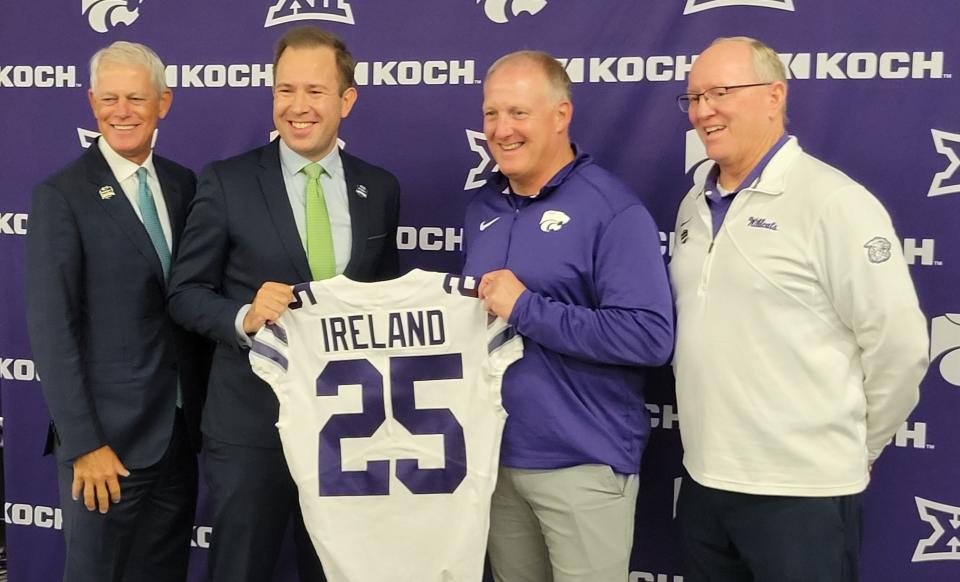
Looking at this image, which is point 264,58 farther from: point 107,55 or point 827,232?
Answer: point 827,232

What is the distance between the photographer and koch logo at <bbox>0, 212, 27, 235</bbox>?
9.52 ft

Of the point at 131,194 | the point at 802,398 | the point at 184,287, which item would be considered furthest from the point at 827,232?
the point at 131,194

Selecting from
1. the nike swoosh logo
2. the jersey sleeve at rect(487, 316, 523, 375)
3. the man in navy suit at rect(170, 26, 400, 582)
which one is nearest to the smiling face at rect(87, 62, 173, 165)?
the man in navy suit at rect(170, 26, 400, 582)

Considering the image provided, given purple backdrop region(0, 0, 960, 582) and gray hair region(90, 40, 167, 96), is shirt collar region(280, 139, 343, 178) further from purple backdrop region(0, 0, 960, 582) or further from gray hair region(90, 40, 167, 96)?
purple backdrop region(0, 0, 960, 582)

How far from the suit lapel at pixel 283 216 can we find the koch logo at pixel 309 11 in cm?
78

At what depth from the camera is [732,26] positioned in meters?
2.25

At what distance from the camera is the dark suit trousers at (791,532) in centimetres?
168

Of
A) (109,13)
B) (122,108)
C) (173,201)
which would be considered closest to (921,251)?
(173,201)

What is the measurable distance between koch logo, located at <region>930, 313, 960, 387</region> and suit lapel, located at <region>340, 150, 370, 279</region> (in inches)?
57.4

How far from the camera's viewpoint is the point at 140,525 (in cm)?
220

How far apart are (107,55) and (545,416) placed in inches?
52.7

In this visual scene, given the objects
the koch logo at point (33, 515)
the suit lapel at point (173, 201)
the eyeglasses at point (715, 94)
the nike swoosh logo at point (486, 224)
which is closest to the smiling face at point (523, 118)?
the nike swoosh logo at point (486, 224)

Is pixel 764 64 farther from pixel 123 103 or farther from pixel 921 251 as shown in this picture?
pixel 123 103

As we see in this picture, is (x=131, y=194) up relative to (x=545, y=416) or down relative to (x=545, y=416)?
up
